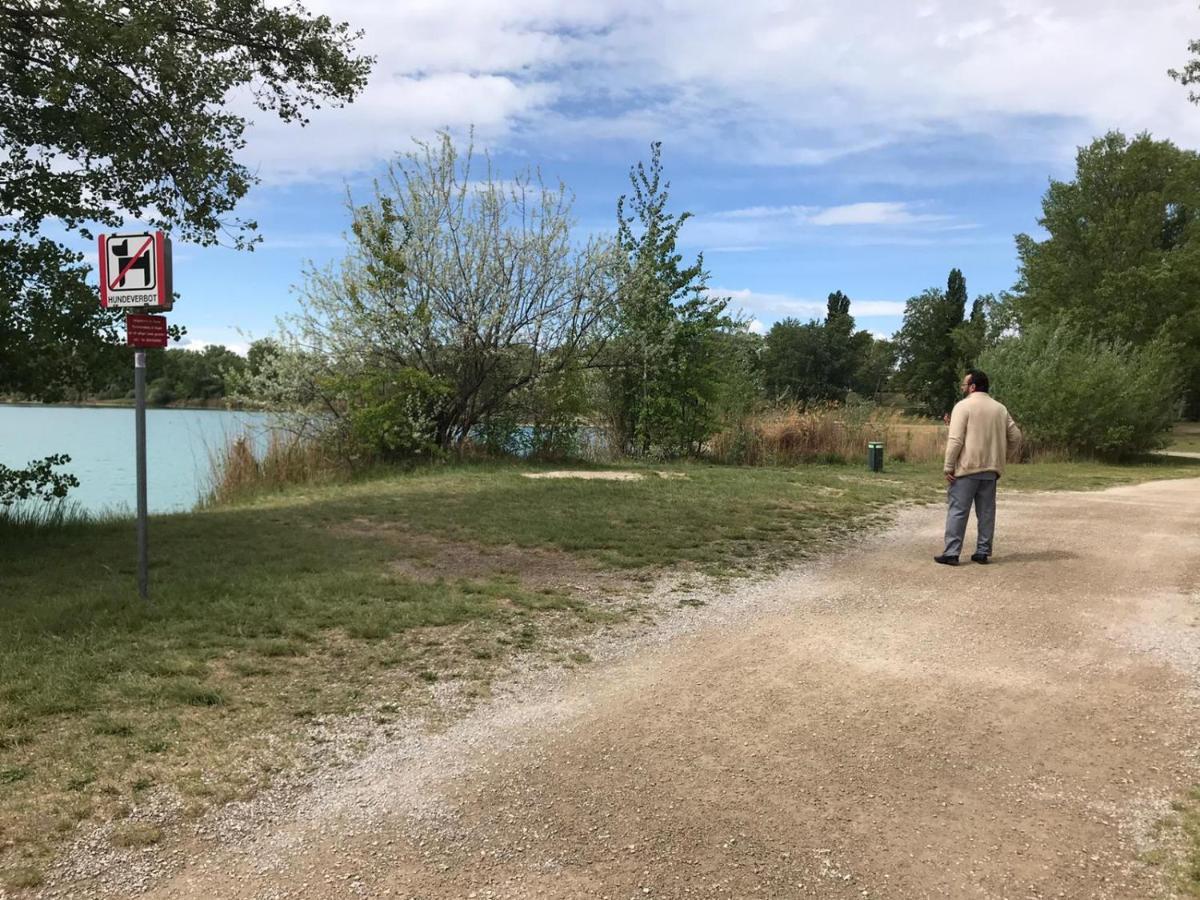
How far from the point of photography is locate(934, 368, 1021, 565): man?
7.77m

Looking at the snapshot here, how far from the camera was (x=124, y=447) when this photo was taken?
2202 centimetres

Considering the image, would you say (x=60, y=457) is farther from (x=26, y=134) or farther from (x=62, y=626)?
(x=62, y=626)

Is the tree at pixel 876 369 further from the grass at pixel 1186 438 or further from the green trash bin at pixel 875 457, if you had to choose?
the green trash bin at pixel 875 457


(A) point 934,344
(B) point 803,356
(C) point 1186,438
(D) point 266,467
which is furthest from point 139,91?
(B) point 803,356

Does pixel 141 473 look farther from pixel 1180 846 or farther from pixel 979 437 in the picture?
pixel 979 437

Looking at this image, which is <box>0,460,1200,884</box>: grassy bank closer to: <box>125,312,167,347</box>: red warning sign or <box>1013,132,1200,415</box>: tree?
<box>125,312,167,347</box>: red warning sign

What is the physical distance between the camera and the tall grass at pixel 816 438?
787 inches

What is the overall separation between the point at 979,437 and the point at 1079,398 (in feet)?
56.4

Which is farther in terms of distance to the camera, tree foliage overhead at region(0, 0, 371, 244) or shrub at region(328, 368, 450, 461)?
shrub at region(328, 368, 450, 461)

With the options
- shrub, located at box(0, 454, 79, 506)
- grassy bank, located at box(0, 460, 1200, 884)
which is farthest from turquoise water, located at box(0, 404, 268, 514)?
grassy bank, located at box(0, 460, 1200, 884)

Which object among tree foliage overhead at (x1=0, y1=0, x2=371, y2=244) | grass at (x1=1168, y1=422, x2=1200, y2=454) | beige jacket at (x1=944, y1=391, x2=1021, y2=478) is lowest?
grass at (x1=1168, y1=422, x2=1200, y2=454)

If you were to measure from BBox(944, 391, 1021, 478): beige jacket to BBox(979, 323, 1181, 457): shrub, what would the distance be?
1648cm

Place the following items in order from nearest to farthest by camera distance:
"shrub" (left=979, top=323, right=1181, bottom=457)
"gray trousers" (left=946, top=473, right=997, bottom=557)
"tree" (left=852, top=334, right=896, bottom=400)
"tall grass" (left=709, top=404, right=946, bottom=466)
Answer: "gray trousers" (left=946, top=473, right=997, bottom=557)
"tall grass" (left=709, top=404, right=946, bottom=466)
"shrub" (left=979, top=323, right=1181, bottom=457)
"tree" (left=852, top=334, right=896, bottom=400)

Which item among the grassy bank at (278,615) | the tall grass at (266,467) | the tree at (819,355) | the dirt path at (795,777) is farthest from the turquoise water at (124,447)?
the tree at (819,355)
